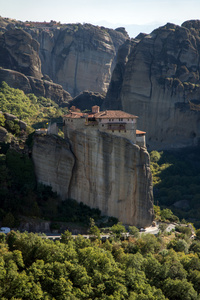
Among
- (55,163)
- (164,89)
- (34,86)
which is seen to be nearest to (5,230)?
(55,163)

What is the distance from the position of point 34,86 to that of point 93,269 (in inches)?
2199

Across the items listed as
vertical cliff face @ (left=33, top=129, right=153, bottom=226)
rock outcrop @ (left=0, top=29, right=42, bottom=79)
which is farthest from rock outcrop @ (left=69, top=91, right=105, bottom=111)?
vertical cliff face @ (left=33, top=129, right=153, bottom=226)

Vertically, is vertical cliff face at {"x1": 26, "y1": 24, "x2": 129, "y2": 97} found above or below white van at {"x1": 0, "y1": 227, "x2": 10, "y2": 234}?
above

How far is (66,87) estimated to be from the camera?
120812 mm

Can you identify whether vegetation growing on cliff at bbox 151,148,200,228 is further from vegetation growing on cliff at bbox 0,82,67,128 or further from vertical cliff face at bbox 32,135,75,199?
vertical cliff face at bbox 32,135,75,199

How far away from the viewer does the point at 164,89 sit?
93.6 meters

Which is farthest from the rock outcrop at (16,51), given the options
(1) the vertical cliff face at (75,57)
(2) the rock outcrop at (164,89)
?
(1) the vertical cliff face at (75,57)

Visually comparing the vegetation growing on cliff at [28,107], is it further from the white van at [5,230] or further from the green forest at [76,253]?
the white van at [5,230]

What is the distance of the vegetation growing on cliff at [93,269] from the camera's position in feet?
116

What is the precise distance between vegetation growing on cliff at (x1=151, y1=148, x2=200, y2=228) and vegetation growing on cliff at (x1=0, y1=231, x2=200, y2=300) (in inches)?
950

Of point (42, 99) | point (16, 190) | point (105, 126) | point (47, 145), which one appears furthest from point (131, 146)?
point (42, 99)

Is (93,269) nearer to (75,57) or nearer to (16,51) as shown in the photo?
(16,51)

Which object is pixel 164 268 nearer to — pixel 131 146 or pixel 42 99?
pixel 131 146

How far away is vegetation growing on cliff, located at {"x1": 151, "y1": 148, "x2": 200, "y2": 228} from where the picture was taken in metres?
74.4
